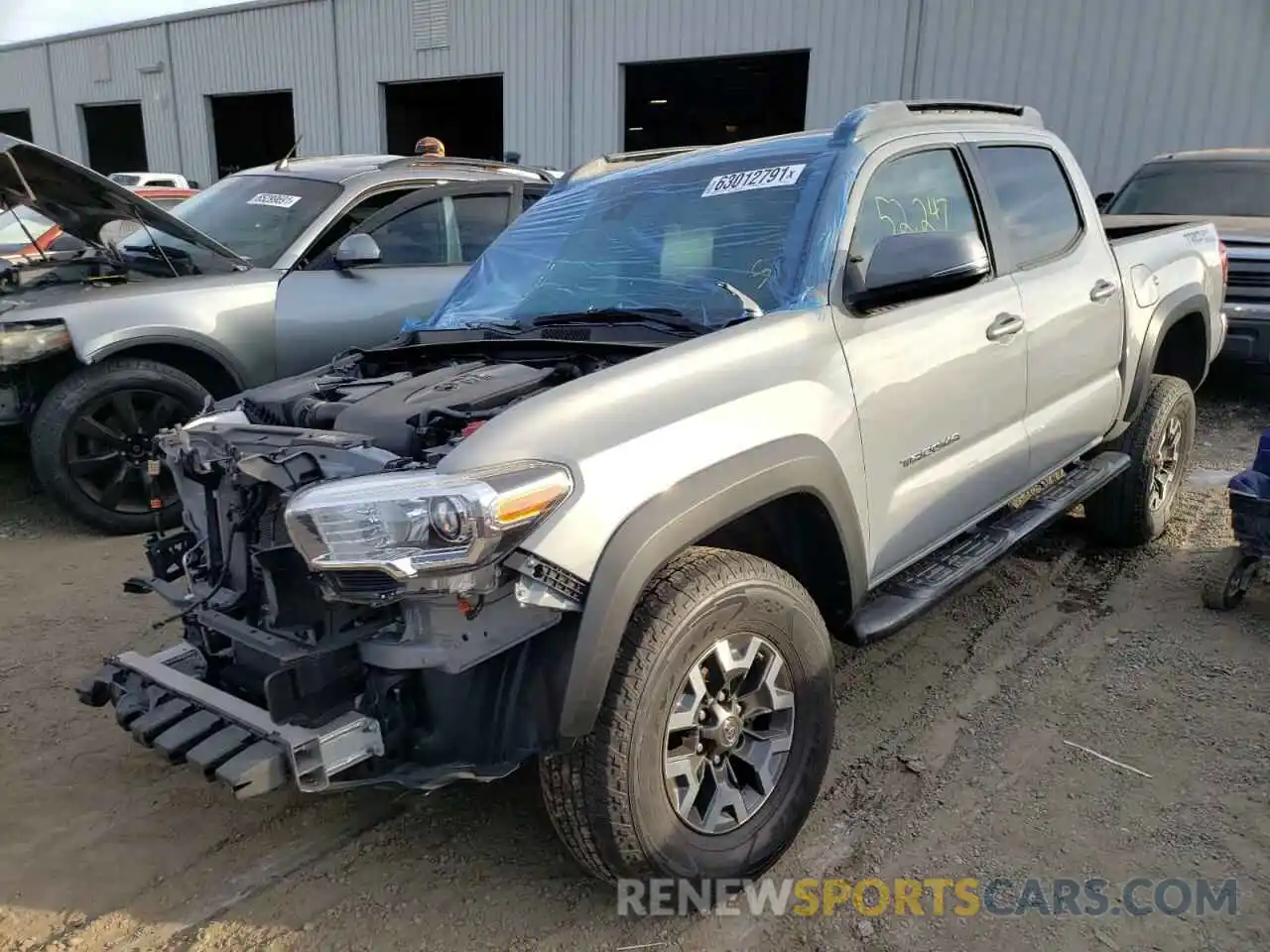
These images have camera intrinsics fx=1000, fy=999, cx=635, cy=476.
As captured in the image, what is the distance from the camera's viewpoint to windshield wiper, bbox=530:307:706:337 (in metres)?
2.91

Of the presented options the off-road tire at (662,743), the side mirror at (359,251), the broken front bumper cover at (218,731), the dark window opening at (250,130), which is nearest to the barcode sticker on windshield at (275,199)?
the side mirror at (359,251)

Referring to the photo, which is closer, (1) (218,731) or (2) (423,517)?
(2) (423,517)

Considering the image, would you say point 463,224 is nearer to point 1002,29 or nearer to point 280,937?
point 280,937

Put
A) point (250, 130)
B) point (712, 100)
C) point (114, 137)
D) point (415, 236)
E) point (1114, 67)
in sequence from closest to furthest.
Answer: point (415, 236)
point (1114, 67)
point (712, 100)
point (250, 130)
point (114, 137)

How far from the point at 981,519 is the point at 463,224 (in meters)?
3.91

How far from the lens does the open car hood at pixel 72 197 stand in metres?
4.70

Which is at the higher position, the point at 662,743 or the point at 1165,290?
the point at 1165,290

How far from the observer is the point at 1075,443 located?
13.8 ft

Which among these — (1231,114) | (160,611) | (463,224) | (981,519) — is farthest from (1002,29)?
(160,611)

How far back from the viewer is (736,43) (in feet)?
49.0

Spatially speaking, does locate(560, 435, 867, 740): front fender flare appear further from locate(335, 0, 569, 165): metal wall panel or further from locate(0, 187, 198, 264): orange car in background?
locate(335, 0, 569, 165): metal wall panel

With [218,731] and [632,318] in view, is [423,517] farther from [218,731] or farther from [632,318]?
[632,318]

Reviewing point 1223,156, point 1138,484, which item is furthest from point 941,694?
point 1223,156

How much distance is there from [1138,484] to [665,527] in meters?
3.40
